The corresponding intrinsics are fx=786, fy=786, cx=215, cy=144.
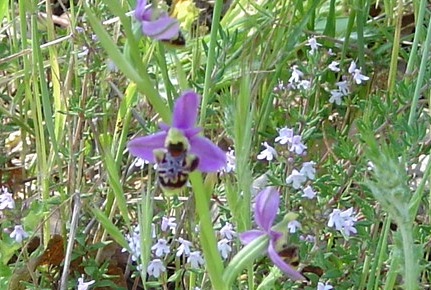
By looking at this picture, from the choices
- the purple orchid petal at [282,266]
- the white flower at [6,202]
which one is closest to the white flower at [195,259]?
the white flower at [6,202]

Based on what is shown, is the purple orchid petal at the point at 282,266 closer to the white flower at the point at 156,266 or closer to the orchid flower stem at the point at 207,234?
the orchid flower stem at the point at 207,234

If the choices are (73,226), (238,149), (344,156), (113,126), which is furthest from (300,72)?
(238,149)

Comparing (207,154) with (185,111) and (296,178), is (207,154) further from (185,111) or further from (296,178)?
(296,178)

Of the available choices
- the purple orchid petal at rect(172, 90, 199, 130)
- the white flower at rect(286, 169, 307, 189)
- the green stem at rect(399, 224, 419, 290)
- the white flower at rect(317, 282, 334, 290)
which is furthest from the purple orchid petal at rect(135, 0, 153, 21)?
the white flower at rect(317, 282, 334, 290)

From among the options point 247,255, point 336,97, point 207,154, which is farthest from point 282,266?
point 336,97

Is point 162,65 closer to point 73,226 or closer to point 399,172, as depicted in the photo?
point 73,226

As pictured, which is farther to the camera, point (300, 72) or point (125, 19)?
point (300, 72)
